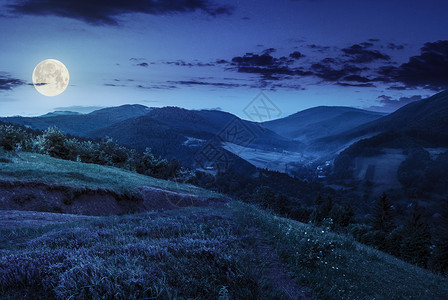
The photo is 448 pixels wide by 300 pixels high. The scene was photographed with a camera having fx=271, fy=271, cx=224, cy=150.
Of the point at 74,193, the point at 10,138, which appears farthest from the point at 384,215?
the point at 10,138

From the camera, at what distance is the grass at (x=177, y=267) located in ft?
13.7

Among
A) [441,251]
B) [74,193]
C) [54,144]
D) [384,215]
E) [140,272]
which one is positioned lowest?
[384,215]

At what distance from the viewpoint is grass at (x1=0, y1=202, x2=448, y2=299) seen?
13.7 ft

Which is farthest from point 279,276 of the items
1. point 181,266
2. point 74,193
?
point 74,193

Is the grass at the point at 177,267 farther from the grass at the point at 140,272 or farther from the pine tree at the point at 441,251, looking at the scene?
the pine tree at the point at 441,251

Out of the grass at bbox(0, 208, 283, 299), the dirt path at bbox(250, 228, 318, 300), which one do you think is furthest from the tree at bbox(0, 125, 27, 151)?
the dirt path at bbox(250, 228, 318, 300)

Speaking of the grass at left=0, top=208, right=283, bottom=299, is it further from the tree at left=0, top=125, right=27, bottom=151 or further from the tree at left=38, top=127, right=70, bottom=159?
the tree at left=38, top=127, right=70, bottom=159

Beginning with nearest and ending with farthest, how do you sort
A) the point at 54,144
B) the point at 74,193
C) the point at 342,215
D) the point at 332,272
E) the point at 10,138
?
1. the point at 332,272
2. the point at 74,193
3. the point at 10,138
4. the point at 54,144
5. the point at 342,215

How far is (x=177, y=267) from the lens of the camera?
491 centimetres

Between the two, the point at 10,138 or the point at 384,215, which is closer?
the point at 10,138

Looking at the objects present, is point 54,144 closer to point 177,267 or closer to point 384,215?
point 177,267

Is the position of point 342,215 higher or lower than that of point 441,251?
lower

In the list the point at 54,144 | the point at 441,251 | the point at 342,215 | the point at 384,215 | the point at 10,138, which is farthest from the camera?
the point at 342,215

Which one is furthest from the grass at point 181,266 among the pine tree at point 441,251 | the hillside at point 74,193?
the pine tree at point 441,251
